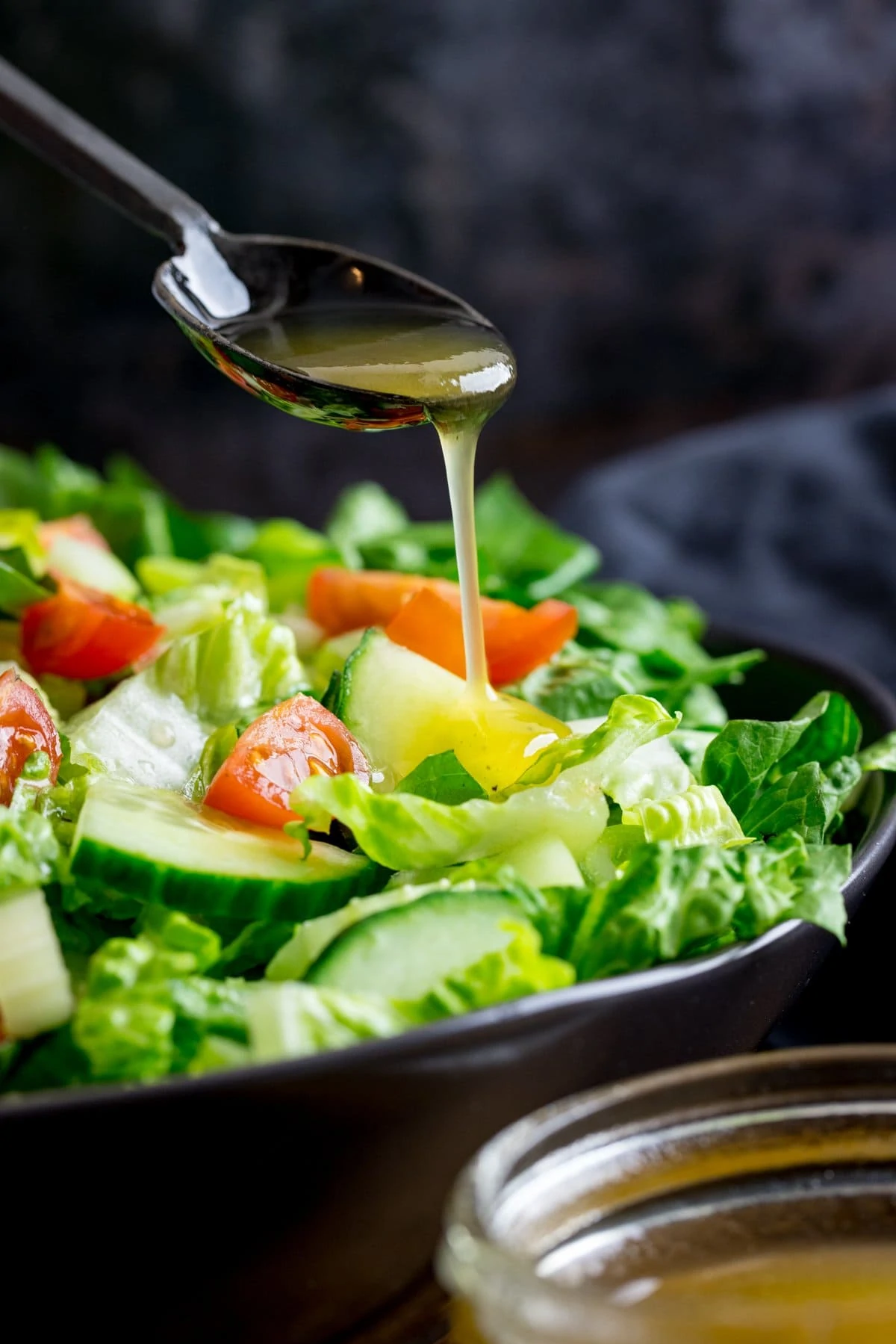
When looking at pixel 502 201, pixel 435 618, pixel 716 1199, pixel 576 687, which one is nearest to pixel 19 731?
pixel 435 618

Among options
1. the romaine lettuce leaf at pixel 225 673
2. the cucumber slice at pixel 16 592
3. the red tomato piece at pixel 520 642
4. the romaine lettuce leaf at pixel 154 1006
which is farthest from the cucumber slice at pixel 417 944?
the cucumber slice at pixel 16 592

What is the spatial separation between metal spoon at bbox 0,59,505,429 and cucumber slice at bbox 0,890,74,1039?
43.4 inches

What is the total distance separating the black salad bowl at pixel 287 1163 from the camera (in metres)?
1.33

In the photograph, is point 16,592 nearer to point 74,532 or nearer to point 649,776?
point 74,532

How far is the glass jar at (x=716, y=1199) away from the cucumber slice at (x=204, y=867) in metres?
0.51

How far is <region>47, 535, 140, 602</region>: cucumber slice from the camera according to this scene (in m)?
2.87

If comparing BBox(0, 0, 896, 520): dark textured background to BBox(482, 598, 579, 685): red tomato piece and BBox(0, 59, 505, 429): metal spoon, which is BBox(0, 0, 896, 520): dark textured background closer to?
BBox(0, 59, 505, 429): metal spoon

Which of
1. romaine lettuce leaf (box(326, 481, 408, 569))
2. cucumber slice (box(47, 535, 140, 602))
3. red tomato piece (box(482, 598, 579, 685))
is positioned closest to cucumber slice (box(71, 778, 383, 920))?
red tomato piece (box(482, 598, 579, 685))

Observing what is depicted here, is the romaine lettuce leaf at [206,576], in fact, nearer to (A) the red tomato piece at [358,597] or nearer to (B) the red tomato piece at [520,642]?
(A) the red tomato piece at [358,597]

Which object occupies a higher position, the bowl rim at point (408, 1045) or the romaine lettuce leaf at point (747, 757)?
the bowl rim at point (408, 1045)

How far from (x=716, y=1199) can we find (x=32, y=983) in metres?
0.72

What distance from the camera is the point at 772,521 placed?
4609mm

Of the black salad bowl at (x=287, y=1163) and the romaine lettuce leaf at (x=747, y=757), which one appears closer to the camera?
the black salad bowl at (x=287, y=1163)

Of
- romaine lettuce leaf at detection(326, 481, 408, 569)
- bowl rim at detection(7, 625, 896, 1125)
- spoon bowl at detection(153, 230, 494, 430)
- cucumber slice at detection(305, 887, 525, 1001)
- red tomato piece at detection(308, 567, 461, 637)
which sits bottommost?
romaine lettuce leaf at detection(326, 481, 408, 569)
